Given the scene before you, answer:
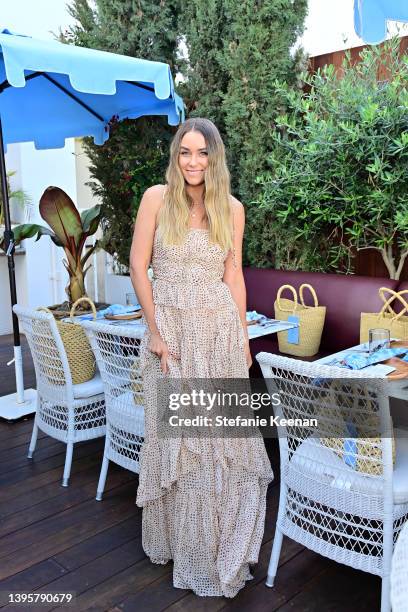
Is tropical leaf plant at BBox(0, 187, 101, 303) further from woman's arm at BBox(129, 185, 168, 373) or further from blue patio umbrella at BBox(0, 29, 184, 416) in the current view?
woman's arm at BBox(129, 185, 168, 373)

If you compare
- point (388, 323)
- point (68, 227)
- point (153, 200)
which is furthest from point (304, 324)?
point (68, 227)

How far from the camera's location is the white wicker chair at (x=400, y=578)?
87cm

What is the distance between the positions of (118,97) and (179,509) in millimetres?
3459

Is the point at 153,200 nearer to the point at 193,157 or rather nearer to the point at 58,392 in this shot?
the point at 193,157

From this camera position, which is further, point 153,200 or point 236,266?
point 236,266

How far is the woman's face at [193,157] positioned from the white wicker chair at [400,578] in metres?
1.49

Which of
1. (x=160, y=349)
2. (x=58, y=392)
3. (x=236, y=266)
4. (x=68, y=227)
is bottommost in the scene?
(x=58, y=392)

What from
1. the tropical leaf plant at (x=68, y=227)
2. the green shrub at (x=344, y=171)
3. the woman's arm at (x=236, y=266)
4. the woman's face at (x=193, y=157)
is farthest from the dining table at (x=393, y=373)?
the tropical leaf plant at (x=68, y=227)

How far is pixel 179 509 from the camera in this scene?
7.28 feet

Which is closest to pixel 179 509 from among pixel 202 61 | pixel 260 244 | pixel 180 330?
pixel 180 330

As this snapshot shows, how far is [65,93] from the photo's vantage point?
4566 millimetres

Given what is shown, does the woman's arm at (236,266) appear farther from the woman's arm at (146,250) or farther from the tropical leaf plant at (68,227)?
the tropical leaf plant at (68,227)

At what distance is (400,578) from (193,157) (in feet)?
5.32

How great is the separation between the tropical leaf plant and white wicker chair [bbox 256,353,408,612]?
2706mm
